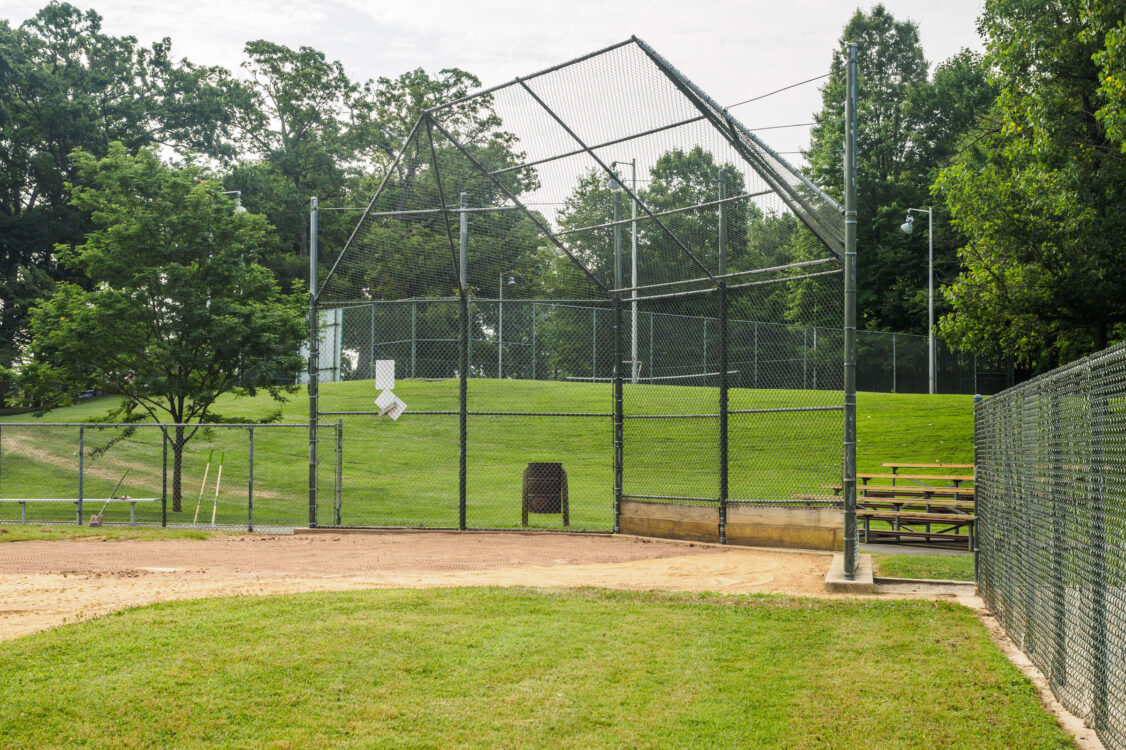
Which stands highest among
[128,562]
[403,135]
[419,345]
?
[403,135]

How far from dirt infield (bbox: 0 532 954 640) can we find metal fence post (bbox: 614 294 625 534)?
607 millimetres

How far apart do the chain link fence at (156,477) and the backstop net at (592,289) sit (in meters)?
2.54

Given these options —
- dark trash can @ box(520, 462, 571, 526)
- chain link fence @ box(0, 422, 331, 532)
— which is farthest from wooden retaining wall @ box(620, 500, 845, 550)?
chain link fence @ box(0, 422, 331, 532)

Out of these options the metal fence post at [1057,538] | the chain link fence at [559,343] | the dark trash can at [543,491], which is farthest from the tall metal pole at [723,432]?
the metal fence post at [1057,538]

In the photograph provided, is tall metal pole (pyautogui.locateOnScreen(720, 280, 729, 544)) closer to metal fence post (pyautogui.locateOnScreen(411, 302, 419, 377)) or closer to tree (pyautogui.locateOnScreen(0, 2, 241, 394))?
metal fence post (pyautogui.locateOnScreen(411, 302, 419, 377))

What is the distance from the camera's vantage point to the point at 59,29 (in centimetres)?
4884

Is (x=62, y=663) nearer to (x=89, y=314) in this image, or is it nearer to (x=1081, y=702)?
(x=1081, y=702)

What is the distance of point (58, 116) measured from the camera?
4325 centimetres

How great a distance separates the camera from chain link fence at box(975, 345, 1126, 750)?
4.17 metres

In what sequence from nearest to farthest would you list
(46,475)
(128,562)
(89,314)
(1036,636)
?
(1036,636) < (128,562) < (89,314) < (46,475)

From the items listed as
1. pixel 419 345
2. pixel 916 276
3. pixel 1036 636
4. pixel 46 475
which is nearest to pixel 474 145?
pixel 419 345

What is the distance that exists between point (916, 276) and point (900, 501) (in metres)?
35.6

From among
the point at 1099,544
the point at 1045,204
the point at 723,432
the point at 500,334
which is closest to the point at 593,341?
the point at 500,334

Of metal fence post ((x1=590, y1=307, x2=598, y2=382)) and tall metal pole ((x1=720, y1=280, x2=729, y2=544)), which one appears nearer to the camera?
tall metal pole ((x1=720, y1=280, x2=729, y2=544))
